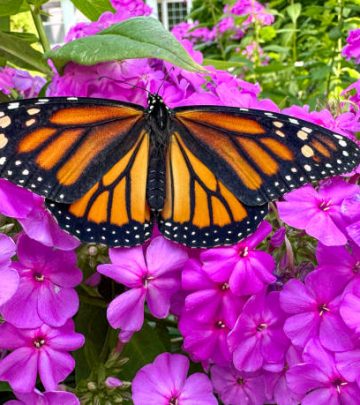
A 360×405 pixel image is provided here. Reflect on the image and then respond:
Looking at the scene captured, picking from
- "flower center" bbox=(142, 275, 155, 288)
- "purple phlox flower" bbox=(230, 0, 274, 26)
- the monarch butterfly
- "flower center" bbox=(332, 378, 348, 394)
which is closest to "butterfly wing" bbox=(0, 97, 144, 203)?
the monarch butterfly

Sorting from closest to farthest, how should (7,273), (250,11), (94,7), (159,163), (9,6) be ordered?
(7,273), (159,163), (9,6), (94,7), (250,11)

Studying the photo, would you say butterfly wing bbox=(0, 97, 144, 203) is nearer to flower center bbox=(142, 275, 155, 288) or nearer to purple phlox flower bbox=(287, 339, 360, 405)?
flower center bbox=(142, 275, 155, 288)

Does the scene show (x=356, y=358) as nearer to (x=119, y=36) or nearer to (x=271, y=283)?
(x=271, y=283)

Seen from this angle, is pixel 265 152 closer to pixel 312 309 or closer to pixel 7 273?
pixel 312 309

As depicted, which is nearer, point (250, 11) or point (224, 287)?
point (224, 287)

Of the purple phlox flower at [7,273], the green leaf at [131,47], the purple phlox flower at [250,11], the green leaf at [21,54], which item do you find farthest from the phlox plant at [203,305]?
the purple phlox flower at [250,11]

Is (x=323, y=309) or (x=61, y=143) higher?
(x=61, y=143)

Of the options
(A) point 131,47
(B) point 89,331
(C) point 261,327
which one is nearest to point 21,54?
(A) point 131,47
